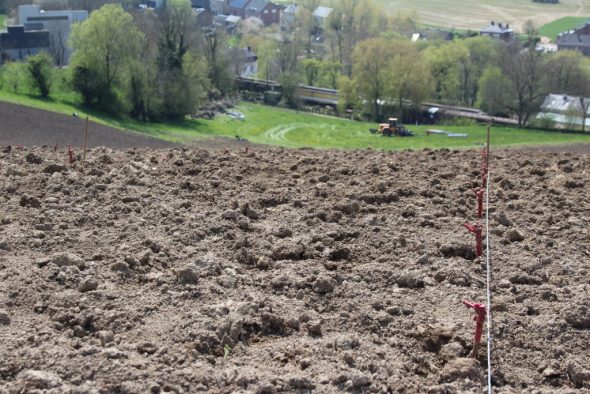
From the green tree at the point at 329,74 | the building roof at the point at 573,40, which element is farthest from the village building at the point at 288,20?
the green tree at the point at 329,74

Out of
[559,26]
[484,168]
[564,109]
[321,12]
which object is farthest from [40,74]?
[559,26]

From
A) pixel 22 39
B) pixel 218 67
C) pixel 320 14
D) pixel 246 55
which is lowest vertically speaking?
pixel 218 67

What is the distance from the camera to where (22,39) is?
6341 centimetres

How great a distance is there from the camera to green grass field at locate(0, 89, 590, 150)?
36.1 meters

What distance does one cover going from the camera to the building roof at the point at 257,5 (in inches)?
5079

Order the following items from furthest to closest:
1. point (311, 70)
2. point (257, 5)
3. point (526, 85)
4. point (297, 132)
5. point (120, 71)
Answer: point (257, 5), point (311, 70), point (526, 85), point (297, 132), point (120, 71)

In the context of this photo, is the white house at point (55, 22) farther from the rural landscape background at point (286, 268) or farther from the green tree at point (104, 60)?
the rural landscape background at point (286, 268)

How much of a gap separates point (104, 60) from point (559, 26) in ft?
291

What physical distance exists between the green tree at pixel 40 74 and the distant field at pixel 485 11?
84.6 metres

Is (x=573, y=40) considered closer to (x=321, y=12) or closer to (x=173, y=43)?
(x=321, y=12)

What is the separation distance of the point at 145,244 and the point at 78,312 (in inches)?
111

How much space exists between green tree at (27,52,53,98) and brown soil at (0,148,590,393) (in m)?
22.6

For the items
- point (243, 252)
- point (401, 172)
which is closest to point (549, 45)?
point (401, 172)

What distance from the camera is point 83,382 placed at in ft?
27.3
